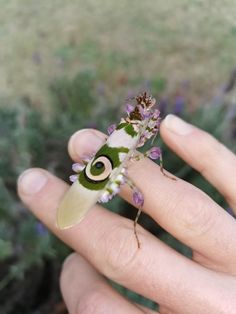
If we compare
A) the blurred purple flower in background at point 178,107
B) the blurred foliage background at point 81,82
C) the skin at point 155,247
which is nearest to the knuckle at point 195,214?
the skin at point 155,247

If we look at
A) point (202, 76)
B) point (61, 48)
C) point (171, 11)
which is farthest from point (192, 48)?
point (61, 48)

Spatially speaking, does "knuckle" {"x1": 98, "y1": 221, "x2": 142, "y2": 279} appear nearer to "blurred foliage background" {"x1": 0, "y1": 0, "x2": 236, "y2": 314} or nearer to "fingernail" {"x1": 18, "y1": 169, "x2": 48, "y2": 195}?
"fingernail" {"x1": 18, "y1": 169, "x2": 48, "y2": 195}

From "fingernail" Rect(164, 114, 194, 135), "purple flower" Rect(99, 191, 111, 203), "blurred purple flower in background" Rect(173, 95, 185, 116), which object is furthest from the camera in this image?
"blurred purple flower in background" Rect(173, 95, 185, 116)

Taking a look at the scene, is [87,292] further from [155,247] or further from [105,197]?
[105,197]

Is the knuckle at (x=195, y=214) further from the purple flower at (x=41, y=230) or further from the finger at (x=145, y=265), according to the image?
the purple flower at (x=41, y=230)

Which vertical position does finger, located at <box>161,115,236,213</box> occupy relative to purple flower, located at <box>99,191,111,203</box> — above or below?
above

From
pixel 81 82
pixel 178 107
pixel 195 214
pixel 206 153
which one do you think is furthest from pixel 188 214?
pixel 81 82

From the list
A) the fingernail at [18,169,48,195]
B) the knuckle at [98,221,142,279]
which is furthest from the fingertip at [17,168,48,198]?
the knuckle at [98,221,142,279]

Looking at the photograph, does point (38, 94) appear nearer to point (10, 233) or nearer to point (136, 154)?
point (10, 233)
